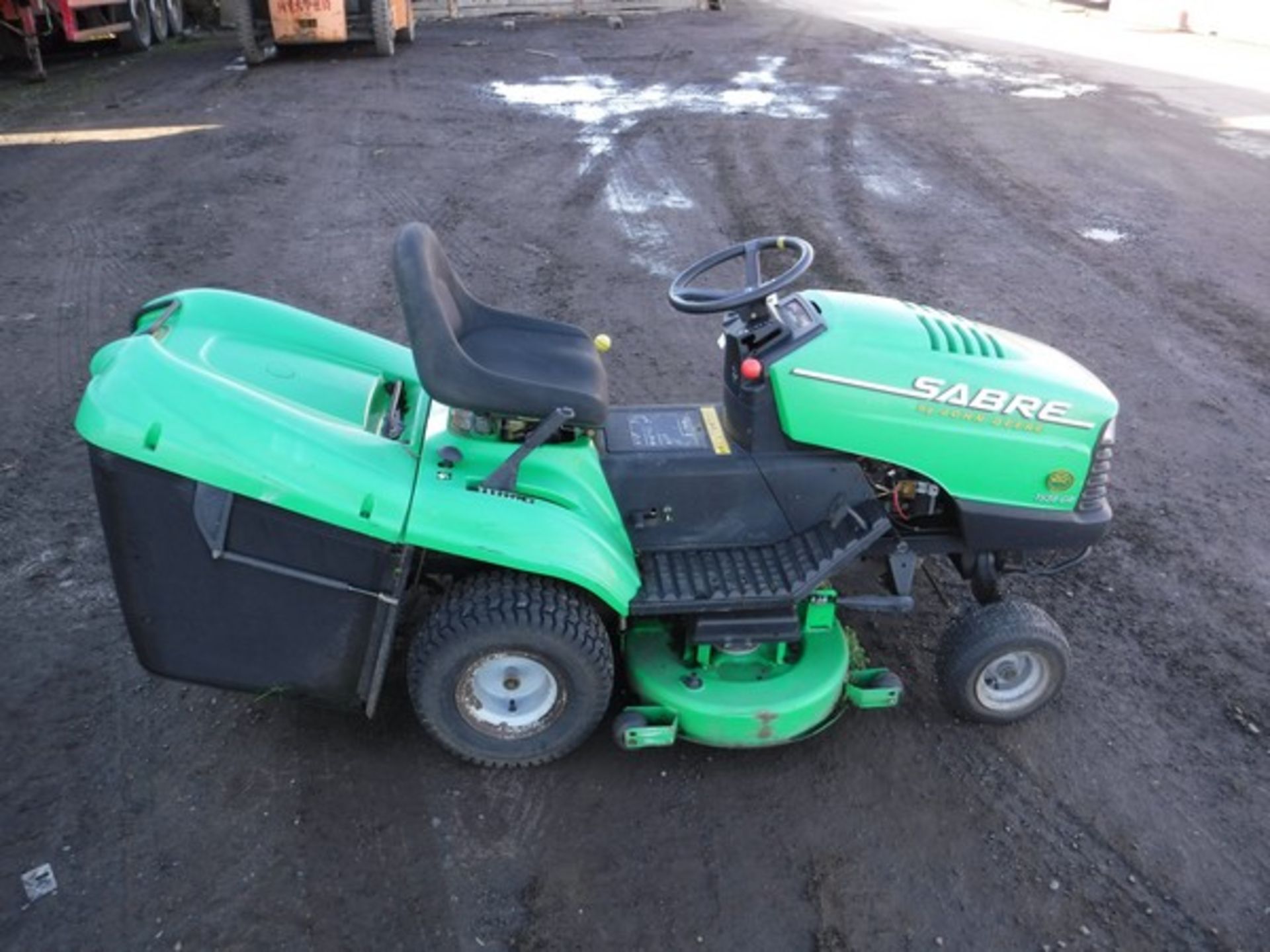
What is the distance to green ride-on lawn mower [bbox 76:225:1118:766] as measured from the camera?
274 cm

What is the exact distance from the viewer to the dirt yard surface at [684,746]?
2.72m

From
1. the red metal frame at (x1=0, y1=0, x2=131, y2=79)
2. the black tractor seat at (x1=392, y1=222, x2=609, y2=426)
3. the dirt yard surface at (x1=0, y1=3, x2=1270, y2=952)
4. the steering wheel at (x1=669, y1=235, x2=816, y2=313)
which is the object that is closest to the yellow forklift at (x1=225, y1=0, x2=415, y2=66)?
the red metal frame at (x1=0, y1=0, x2=131, y2=79)

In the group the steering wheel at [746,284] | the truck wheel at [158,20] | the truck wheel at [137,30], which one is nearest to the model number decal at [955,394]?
the steering wheel at [746,284]

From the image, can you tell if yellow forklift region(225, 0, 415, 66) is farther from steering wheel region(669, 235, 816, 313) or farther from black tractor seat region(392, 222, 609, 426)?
steering wheel region(669, 235, 816, 313)

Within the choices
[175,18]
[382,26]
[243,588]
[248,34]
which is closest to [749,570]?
[243,588]

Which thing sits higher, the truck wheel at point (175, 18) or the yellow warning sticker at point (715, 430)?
the yellow warning sticker at point (715, 430)

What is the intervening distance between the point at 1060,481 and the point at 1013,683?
63 centimetres

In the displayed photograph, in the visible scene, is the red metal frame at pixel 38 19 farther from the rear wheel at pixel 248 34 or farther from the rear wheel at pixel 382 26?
the rear wheel at pixel 382 26

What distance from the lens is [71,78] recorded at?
12.8m

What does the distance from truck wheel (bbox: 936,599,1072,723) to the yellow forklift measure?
494 inches

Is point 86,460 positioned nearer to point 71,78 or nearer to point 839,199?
point 839,199

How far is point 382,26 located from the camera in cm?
1372

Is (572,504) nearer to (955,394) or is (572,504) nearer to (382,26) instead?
(955,394)

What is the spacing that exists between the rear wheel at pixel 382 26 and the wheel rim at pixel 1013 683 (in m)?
12.8
